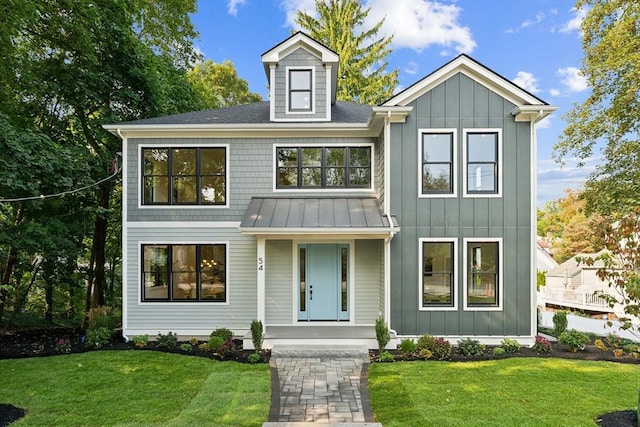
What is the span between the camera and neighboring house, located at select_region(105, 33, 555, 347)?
890cm

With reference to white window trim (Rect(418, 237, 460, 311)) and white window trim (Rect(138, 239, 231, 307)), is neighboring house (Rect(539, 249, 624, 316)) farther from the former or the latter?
white window trim (Rect(138, 239, 231, 307))

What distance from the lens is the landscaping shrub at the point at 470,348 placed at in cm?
819

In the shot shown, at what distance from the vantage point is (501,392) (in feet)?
20.0

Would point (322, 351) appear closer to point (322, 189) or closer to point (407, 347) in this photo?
point (407, 347)

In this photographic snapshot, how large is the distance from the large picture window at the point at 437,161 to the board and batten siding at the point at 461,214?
197mm

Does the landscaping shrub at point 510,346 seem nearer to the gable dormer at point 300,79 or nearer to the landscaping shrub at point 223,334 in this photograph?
the landscaping shrub at point 223,334

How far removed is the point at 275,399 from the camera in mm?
5949

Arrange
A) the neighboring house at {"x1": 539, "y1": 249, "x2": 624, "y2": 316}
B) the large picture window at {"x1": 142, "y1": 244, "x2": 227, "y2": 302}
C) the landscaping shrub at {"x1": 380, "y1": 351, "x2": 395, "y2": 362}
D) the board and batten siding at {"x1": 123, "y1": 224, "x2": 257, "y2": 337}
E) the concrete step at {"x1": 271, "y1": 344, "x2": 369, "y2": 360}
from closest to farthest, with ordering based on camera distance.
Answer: the landscaping shrub at {"x1": 380, "y1": 351, "x2": 395, "y2": 362} < the concrete step at {"x1": 271, "y1": 344, "x2": 369, "y2": 360} < the board and batten siding at {"x1": 123, "y1": 224, "x2": 257, "y2": 337} < the large picture window at {"x1": 142, "y1": 244, "x2": 227, "y2": 302} < the neighboring house at {"x1": 539, "y1": 249, "x2": 624, "y2": 316}

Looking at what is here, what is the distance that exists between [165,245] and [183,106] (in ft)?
23.8

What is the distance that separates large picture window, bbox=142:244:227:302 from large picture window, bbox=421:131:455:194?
5800mm

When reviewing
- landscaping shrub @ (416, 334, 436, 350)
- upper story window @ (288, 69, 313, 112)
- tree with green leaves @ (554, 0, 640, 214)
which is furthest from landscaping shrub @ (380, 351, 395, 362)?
tree with green leaves @ (554, 0, 640, 214)

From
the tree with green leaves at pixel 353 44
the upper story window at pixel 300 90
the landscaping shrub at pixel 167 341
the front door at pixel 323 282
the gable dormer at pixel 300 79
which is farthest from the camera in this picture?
the tree with green leaves at pixel 353 44

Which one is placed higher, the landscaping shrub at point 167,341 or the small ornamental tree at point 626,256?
the small ornamental tree at point 626,256

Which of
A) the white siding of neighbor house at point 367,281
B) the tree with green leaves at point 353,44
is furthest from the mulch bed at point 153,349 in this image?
the tree with green leaves at point 353,44
